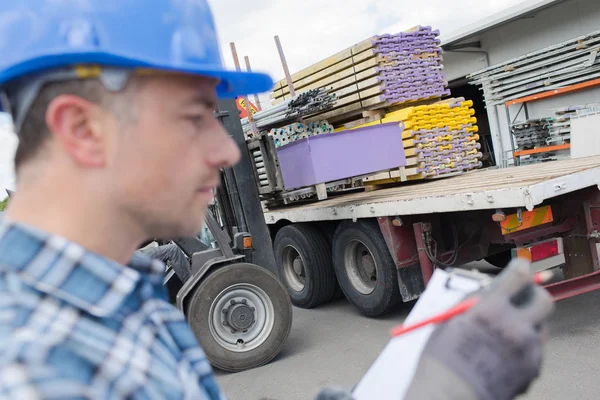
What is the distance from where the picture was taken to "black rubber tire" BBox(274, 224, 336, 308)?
7.26 m

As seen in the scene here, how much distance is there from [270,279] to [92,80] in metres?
Result: 4.73

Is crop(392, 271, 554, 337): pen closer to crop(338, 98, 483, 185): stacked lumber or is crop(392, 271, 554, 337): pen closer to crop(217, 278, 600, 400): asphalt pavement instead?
crop(217, 278, 600, 400): asphalt pavement

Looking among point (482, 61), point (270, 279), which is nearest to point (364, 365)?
point (270, 279)

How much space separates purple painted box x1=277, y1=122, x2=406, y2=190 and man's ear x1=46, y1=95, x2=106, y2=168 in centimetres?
492

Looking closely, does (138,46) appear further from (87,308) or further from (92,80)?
(87,308)

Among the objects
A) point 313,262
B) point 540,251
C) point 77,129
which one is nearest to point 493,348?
point 77,129

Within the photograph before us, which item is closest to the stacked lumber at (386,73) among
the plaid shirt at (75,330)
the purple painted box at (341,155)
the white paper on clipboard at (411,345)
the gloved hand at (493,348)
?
the purple painted box at (341,155)

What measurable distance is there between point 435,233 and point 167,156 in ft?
16.7

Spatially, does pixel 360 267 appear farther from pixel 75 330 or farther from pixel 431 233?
pixel 75 330

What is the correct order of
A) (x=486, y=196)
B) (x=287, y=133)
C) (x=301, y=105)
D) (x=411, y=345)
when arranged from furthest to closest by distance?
(x=287, y=133) → (x=301, y=105) → (x=486, y=196) → (x=411, y=345)

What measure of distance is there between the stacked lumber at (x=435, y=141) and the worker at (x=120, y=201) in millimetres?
5967

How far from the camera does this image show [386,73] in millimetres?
7445

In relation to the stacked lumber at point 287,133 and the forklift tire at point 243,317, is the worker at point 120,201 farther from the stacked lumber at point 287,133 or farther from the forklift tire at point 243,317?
the stacked lumber at point 287,133

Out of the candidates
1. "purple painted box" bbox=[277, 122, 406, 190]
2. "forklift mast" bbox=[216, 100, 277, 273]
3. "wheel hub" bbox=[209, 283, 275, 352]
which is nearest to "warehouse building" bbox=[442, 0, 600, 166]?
"purple painted box" bbox=[277, 122, 406, 190]
